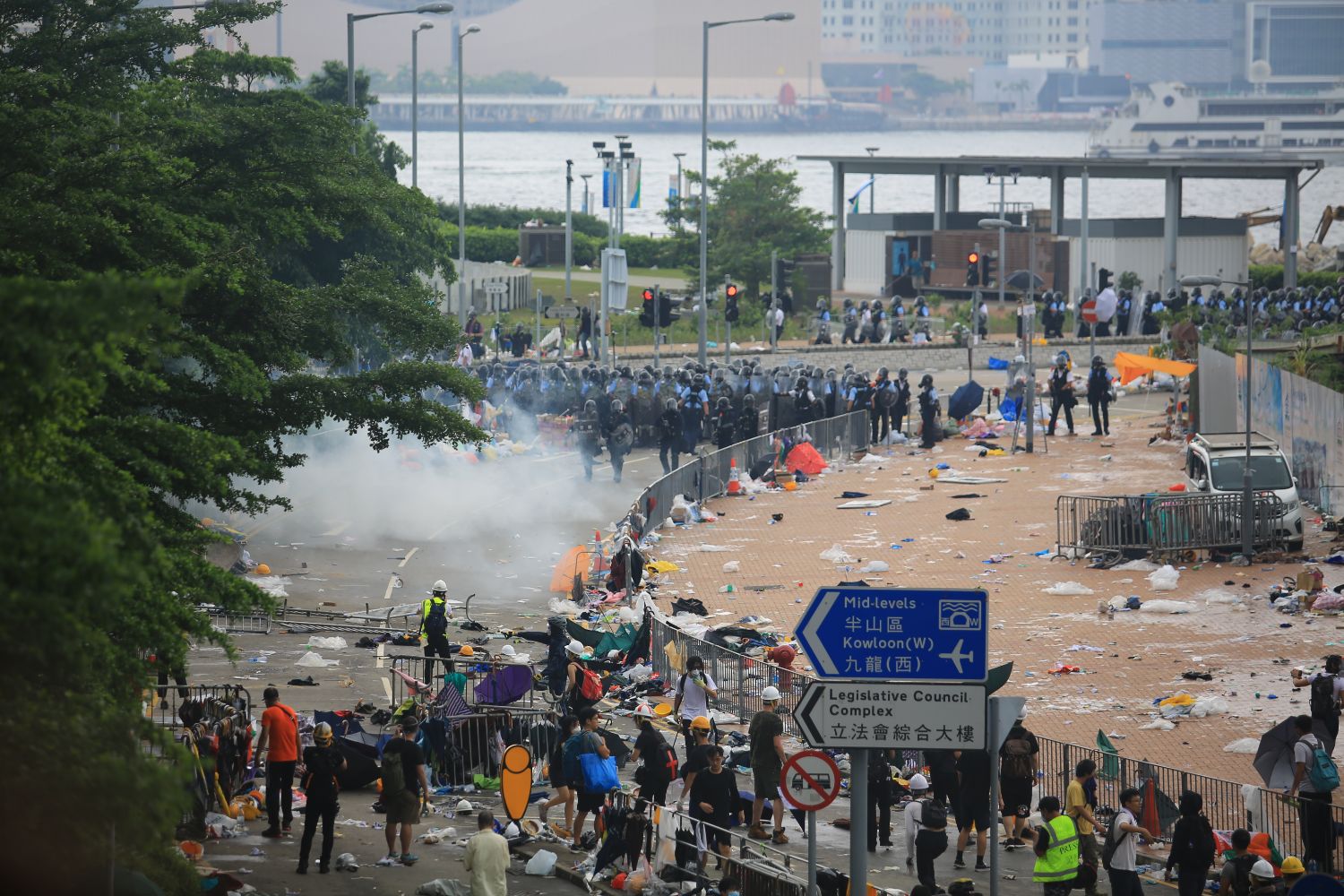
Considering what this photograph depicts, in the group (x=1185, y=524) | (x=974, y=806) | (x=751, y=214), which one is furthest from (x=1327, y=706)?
(x=751, y=214)

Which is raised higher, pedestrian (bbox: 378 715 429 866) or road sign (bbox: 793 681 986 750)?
road sign (bbox: 793 681 986 750)

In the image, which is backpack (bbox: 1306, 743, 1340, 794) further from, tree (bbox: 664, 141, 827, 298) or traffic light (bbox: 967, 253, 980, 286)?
tree (bbox: 664, 141, 827, 298)

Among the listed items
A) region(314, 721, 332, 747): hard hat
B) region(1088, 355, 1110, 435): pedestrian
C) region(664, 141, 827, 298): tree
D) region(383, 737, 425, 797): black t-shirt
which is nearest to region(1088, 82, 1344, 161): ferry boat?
region(664, 141, 827, 298): tree

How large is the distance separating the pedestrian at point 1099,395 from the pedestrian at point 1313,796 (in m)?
20.4

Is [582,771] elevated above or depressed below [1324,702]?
below

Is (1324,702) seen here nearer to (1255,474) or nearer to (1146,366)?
(1255,474)

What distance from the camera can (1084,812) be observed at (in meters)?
13.0

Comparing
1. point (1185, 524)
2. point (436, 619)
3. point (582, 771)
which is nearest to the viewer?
point (582, 771)

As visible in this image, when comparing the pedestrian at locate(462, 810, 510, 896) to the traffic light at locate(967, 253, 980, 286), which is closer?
the pedestrian at locate(462, 810, 510, 896)

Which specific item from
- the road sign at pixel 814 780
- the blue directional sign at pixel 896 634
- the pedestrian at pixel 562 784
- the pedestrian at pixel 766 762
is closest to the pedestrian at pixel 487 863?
A: the pedestrian at pixel 562 784

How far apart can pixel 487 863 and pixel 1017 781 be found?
4.38 metres

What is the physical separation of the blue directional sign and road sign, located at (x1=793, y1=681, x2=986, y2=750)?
0.23 feet

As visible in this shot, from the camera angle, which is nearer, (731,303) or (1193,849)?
(1193,849)

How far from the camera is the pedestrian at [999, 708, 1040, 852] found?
44.9 feet
